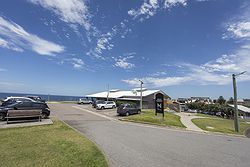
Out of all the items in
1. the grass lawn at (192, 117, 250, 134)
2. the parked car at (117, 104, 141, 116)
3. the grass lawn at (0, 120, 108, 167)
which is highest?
the parked car at (117, 104, 141, 116)

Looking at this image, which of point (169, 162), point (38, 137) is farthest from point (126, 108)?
point (169, 162)

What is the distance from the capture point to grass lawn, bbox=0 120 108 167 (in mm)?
6500

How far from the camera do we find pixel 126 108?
2856cm

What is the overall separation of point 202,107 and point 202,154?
79.8 metres

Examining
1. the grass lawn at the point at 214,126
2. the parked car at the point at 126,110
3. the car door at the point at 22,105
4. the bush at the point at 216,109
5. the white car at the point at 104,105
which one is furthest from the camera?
the bush at the point at 216,109

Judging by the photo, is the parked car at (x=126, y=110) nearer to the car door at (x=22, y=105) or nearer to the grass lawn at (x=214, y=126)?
the grass lawn at (x=214, y=126)

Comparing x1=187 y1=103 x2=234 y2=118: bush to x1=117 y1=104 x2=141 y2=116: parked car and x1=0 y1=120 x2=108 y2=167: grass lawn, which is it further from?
x1=0 y1=120 x2=108 y2=167: grass lawn

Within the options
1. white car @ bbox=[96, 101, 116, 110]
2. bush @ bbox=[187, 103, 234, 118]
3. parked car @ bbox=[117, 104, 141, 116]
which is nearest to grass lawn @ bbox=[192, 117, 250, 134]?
parked car @ bbox=[117, 104, 141, 116]

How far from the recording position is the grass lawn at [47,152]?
6.50 meters

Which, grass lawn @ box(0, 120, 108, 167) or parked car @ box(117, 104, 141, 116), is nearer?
grass lawn @ box(0, 120, 108, 167)

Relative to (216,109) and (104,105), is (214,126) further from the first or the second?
(216,109)

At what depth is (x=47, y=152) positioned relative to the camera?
25.0 ft

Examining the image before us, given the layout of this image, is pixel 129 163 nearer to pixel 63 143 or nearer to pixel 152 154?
pixel 152 154

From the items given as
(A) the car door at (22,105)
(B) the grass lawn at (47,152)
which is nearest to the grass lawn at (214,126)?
(B) the grass lawn at (47,152)
